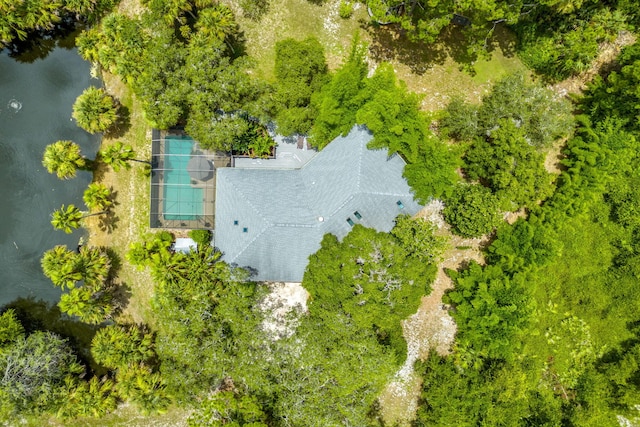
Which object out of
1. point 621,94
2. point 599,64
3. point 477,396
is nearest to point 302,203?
point 477,396

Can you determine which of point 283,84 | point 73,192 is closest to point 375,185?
point 283,84

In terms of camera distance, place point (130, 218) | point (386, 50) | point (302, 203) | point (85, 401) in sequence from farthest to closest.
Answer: point (130, 218)
point (386, 50)
point (85, 401)
point (302, 203)

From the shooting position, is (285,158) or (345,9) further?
(285,158)

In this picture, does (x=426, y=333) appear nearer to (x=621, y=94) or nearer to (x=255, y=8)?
(x=621, y=94)

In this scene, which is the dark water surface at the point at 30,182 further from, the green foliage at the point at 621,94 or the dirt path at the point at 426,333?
the green foliage at the point at 621,94

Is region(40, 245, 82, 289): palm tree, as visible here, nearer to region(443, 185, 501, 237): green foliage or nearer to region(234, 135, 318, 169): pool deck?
region(234, 135, 318, 169): pool deck

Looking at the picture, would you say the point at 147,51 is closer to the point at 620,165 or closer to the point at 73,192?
the point at 73,192

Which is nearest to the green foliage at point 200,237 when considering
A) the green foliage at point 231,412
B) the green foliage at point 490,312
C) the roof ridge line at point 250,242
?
the roof ridge line at point 250,242
